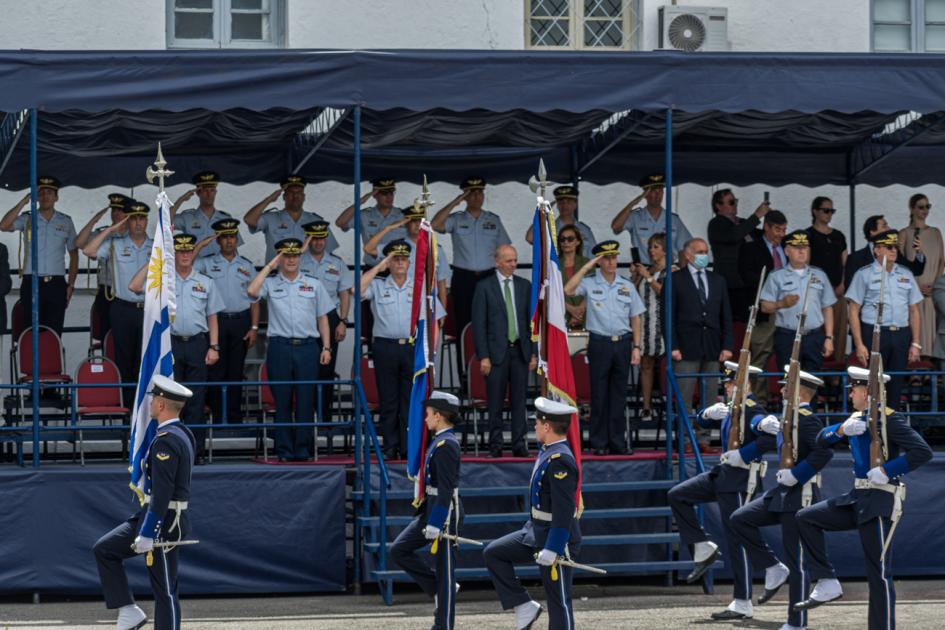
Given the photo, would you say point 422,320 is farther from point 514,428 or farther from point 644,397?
point 644,397

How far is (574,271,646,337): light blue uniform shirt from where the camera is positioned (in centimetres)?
1548

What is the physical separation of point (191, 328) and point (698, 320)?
474 cm

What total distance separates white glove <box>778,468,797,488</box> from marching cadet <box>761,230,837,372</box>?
10.9 ft

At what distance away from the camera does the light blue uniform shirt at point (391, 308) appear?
1525 centimetres

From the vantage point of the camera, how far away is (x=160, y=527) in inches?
450

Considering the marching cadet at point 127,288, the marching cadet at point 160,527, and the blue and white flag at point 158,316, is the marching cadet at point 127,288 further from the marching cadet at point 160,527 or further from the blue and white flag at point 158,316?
the marching cadet at point 160,527

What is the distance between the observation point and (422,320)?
536 inches

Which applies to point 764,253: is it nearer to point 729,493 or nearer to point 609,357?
point 609,357

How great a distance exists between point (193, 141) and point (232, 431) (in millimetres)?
2971

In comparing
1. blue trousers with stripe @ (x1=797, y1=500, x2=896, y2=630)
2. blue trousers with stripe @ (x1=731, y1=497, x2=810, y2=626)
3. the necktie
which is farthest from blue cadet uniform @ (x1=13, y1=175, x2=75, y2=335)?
blue trousers with stripe @ (x1=797, y1=500, x2=896, y2=630)

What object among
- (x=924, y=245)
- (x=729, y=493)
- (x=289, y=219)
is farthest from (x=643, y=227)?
(x=729, y=493)

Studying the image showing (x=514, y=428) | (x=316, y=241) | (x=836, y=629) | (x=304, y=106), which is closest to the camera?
(x=836, y=629)

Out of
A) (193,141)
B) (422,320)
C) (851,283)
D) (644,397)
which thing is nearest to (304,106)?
(422,320)

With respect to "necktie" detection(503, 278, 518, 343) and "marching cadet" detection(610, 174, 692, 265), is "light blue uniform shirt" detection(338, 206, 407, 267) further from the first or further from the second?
"marching cadet" detection(610, 174, 692, 265)
